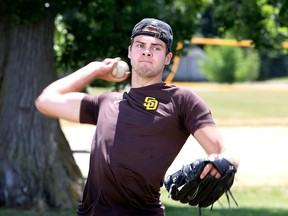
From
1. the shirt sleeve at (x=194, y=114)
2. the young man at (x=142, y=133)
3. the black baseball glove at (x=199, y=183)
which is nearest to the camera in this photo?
the black baseball glove at (x=199, y=183)

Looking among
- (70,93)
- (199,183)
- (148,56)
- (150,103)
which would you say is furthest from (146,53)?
(199,183)

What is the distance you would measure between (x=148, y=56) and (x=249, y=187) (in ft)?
29.5

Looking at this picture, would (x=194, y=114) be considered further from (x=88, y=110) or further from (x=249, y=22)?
(x=249, y=22)

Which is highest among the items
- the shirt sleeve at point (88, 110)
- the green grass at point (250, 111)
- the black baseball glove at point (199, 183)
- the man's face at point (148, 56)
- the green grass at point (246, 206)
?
the man's face at point (148, 56)

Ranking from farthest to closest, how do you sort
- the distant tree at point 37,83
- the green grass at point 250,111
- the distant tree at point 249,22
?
the green grass at point 250,111 < the distant tree at point 249,22 < the distant tree at point 37,83

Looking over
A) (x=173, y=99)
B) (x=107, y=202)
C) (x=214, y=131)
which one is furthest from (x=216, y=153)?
(x=107, y=202)

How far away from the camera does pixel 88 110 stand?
4.09 meters

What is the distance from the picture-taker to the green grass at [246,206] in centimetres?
912

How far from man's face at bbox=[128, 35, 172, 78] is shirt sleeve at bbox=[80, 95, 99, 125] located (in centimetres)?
36

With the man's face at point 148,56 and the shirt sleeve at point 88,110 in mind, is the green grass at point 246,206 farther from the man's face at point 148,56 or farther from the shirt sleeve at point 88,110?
the man's face at point 148,56

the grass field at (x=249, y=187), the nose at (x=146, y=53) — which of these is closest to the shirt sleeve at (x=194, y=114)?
the nose at (x=146, y=53)

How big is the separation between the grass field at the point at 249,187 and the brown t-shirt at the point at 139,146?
497cm

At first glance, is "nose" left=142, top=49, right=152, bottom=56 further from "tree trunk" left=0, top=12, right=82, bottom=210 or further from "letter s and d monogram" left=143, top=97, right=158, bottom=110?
"tree trunk" left=0, top=12, right=82, bottom=210

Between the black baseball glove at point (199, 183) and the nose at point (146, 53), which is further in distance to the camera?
the nose at point (146, 53)
